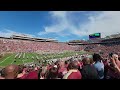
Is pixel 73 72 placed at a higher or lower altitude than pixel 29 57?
lower

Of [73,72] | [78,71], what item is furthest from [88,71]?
[73,72]

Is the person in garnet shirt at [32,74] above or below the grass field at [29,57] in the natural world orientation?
below

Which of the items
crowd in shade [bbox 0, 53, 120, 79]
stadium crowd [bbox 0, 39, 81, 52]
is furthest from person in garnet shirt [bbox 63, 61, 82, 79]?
stadium crowd [bbox 0, 39, 81, 52]

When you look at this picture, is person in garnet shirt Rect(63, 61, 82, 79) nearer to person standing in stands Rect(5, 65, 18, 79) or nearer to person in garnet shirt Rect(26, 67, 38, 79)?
person in garnet shirt Rect(26, 67, 38, 79)

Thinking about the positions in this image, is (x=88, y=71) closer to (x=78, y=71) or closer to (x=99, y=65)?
(x=78, y=71)

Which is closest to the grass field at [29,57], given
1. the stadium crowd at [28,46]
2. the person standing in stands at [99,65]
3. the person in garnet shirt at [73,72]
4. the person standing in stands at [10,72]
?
the stadium crowd at [28,46]

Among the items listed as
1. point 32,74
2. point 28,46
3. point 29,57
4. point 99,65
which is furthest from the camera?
point 28,46

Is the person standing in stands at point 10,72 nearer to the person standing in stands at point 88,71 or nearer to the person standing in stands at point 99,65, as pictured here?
the person standing in stands at point 88,71

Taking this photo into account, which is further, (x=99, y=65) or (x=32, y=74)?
(x=99, y=65)

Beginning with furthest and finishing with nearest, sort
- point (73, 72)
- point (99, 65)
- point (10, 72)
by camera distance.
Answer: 1. point (99, 65)
2. point (73, 72)
3. point (10, 72)

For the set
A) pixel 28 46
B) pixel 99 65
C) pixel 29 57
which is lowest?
pixel 99 65
